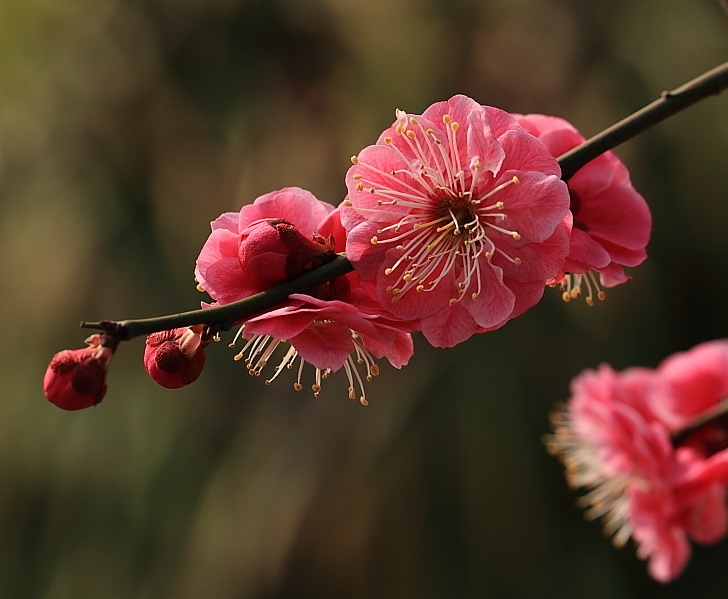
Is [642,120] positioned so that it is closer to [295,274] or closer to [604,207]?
[604,207]

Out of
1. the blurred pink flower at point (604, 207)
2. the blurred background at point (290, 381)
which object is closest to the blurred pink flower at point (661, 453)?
the blurred pink flower at point (604, 207)

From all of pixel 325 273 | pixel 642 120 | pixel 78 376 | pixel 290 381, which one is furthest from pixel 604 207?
pixel 290 381

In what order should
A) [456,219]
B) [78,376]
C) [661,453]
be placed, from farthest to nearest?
[661,453] < [456,219] < [78,376]

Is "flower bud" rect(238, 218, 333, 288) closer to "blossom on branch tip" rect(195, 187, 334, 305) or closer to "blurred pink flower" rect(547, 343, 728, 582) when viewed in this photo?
"blossom on branch tip" rect(195, 187, 334, 305)

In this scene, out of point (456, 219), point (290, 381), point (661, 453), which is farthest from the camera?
point (290, 381)

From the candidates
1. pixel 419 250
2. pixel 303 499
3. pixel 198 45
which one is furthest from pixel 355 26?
pixel 419 250

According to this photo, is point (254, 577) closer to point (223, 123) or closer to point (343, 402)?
point (343, 402)

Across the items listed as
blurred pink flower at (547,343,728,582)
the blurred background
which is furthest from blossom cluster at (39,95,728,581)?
the blurred background
